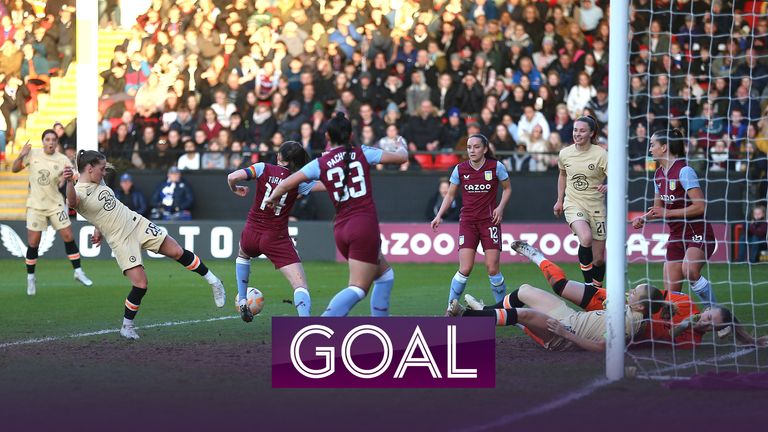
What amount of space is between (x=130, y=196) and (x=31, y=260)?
6162 mm

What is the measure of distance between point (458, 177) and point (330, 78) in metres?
10.0

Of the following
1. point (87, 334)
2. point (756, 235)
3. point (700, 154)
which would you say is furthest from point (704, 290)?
point (700, 154)

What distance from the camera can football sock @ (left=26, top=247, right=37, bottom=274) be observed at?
574 inches

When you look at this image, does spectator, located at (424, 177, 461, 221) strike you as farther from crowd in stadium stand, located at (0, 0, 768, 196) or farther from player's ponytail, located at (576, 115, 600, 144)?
player's ponytail, located at (576, 115, 600, 144)

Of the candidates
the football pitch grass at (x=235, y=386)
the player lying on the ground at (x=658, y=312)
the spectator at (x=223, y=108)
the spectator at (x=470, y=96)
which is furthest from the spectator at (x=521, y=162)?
the player lying on the ground at (x=658, y=312)

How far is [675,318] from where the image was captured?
368 inches

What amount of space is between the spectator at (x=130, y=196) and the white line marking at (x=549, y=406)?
1440 centimetres

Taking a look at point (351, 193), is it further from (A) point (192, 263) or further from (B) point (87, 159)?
(A) point (192, 263)

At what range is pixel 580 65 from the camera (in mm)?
21312

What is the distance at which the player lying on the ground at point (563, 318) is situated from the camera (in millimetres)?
8805

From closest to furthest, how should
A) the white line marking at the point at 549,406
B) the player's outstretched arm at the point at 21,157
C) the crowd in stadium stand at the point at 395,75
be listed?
the white line marking at the point at 549,406
the player's outstretched arm at the point at 21,157
the crowd in stadium stand at the point at 395,75

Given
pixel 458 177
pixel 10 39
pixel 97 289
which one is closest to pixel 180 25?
pixel 10 39

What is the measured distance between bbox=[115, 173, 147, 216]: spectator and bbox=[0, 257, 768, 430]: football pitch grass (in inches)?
303

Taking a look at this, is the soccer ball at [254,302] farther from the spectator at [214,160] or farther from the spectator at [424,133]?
the spectator at [214,160]
